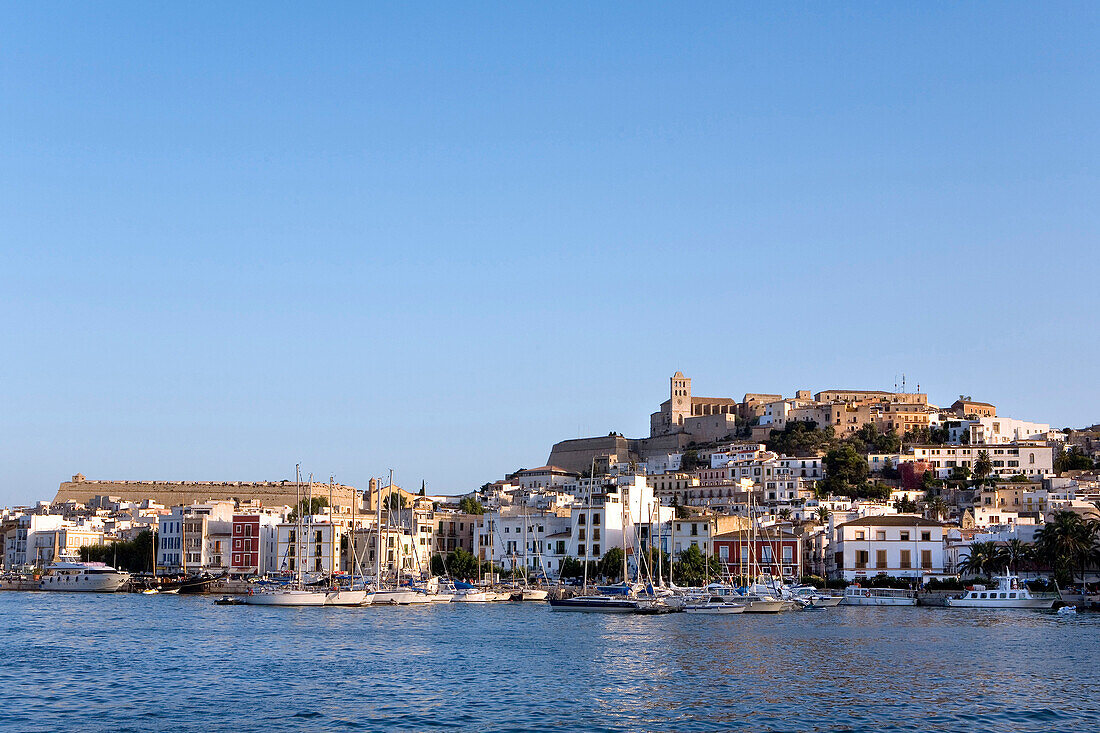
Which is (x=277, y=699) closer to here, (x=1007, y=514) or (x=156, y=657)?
(x=156, y=657)

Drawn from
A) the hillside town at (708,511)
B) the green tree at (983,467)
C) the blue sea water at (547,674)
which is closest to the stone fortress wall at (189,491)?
→ the hillside town at (708,511)

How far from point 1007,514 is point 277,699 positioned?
83.3 metres

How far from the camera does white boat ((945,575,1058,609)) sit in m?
73.2

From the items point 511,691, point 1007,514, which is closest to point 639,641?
point 511,691

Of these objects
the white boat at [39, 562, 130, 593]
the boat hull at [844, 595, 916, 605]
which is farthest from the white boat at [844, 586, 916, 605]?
the white boat at [39, 562, 130, 593]

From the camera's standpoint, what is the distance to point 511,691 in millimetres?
34812

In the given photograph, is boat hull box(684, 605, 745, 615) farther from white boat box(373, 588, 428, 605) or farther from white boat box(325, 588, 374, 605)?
white boat box(325, 588, 374, 605)

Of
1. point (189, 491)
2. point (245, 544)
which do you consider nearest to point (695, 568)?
point (245, 544)

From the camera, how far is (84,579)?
97.9 m

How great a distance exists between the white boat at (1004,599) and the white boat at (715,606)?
1478 cm

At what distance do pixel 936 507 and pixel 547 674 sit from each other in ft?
252

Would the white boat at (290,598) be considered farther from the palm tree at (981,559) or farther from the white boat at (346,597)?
the palm tree at (981,559)

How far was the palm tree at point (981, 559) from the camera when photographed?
8144 centimetres

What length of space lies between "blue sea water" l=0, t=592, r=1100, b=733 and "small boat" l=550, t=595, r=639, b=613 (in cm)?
673
